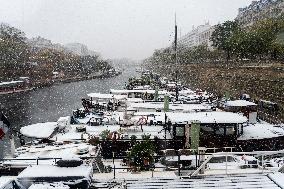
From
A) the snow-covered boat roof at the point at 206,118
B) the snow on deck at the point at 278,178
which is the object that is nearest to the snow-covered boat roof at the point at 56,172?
the snow on deck at the point at 278,178

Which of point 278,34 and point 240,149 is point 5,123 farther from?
point 278,34

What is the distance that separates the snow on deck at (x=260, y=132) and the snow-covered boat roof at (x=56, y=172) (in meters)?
12.9

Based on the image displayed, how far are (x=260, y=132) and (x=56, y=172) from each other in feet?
54.9

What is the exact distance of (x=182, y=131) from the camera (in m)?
21.6

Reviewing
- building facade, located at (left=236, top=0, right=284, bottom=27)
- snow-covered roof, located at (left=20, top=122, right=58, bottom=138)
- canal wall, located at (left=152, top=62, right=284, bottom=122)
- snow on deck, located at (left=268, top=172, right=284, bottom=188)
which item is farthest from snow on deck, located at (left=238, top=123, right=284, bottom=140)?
building facade, located at (left=236, top=0, right=284, bottom=27)

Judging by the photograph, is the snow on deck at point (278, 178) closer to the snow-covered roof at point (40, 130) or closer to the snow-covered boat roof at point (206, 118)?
the snow-covered boat roof at point (206, 118)

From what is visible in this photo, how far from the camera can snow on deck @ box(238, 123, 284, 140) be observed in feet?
77.7

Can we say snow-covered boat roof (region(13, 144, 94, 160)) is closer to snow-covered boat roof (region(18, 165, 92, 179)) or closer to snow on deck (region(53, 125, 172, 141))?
snow on deck (region(53, 125, 172, 141))

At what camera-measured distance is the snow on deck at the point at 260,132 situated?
23.7m

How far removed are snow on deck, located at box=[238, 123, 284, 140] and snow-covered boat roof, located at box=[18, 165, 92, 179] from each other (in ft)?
42.3

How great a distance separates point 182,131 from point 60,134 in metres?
8.97

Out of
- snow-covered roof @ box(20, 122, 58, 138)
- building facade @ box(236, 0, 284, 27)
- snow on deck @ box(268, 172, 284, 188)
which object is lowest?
snow-covered roof @ box(20, 122, 58, 138)

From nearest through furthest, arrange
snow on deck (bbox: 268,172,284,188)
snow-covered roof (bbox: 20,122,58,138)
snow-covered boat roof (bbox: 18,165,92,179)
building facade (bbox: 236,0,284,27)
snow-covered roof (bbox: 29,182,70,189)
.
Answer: snow-covered roof (bbox: 29,182,70,189)
snow-covered boat roof (bbox: 18,165,92,179)
snow on deck (bbox: 268,172,284,188)
snow-covered roof (bbox: 20,122,58,138)
building facade (bbox: 236,0,284,27)

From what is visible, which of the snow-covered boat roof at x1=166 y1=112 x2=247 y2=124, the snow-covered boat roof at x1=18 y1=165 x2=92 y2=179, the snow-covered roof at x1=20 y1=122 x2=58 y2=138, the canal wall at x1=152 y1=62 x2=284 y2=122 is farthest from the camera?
the canal wall at x1=152 y1=62 x2=284 y2=122
